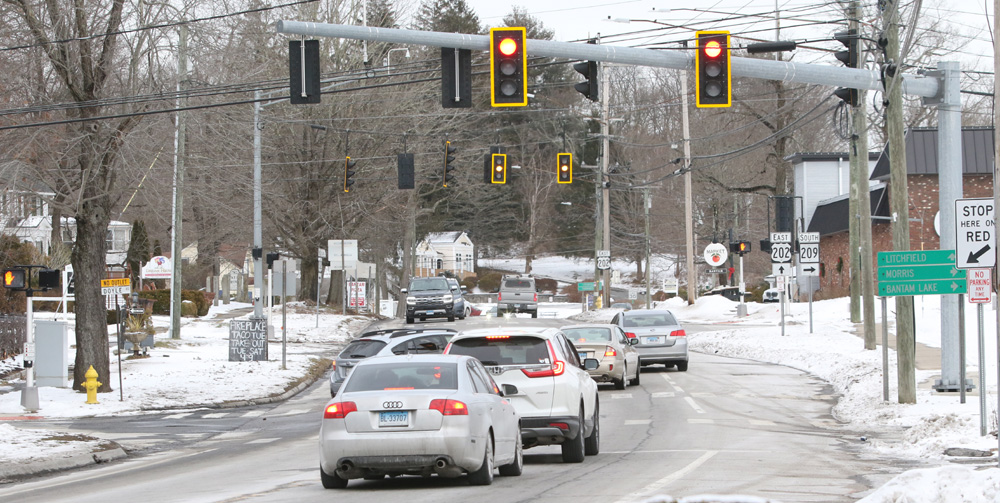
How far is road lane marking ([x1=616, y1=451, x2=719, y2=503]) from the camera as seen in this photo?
1038cm

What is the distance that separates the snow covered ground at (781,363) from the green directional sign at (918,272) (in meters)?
2.08

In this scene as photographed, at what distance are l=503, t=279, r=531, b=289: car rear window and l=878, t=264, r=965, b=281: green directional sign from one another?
45523mm

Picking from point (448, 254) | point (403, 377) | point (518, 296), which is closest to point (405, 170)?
point (518, 296)

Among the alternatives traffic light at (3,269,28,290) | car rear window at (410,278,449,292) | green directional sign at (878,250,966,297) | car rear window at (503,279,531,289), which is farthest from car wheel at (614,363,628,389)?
car rear window at (503,279,531,289)

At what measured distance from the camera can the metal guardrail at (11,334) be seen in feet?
99.1

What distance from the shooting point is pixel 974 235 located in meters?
14.6

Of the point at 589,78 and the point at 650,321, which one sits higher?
the point at 589,78

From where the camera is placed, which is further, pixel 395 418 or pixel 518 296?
pixel 518 296

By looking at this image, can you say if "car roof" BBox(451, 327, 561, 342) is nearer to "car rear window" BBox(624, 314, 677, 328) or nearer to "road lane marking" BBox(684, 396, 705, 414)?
"road lane marking" BBox(684, 396, 705, 414)

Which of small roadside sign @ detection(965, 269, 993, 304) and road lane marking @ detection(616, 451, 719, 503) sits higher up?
small roadside sign @ detection(965, 269, 993, 304)

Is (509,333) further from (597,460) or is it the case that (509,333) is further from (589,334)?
(589,334)

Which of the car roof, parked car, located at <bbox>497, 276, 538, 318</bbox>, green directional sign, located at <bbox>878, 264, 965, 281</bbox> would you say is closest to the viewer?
the car roof

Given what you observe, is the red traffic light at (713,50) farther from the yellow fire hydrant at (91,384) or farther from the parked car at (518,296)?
the parked car at (518,296)

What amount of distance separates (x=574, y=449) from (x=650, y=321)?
15674mm
